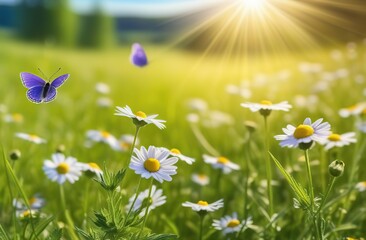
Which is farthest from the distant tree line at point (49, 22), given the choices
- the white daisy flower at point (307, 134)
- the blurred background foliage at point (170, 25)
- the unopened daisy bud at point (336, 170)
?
the unopened daisy bud at point (336, 170)

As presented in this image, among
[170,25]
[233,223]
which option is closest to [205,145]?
[233,223]

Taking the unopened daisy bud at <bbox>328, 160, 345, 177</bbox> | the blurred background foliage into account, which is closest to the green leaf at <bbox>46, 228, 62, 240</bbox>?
the unopened daisy bud at <bbox>328, 160, 345, 177</bbox>

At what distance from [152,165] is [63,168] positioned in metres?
0.72

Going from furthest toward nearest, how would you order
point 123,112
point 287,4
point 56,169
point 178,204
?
point 287,4 < point 178,204 < point 56,169 < point 123,112

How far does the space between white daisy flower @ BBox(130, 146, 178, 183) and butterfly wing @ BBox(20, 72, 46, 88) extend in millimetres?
336

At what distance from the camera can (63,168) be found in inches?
83.0

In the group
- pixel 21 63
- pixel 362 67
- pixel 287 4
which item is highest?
pixel 287 4

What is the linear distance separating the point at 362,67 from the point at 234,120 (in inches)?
77.2

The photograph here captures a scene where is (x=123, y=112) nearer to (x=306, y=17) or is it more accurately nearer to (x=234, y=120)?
(x=234, y=120)

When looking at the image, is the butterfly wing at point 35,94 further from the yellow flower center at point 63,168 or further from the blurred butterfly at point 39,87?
the yellow flower center at point 63,168

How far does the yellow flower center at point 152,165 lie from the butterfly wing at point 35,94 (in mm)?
341

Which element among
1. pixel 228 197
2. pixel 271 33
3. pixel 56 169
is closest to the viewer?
pixel 56 169

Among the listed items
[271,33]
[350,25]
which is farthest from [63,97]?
[350,25]

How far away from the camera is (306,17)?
11750 millimetres
